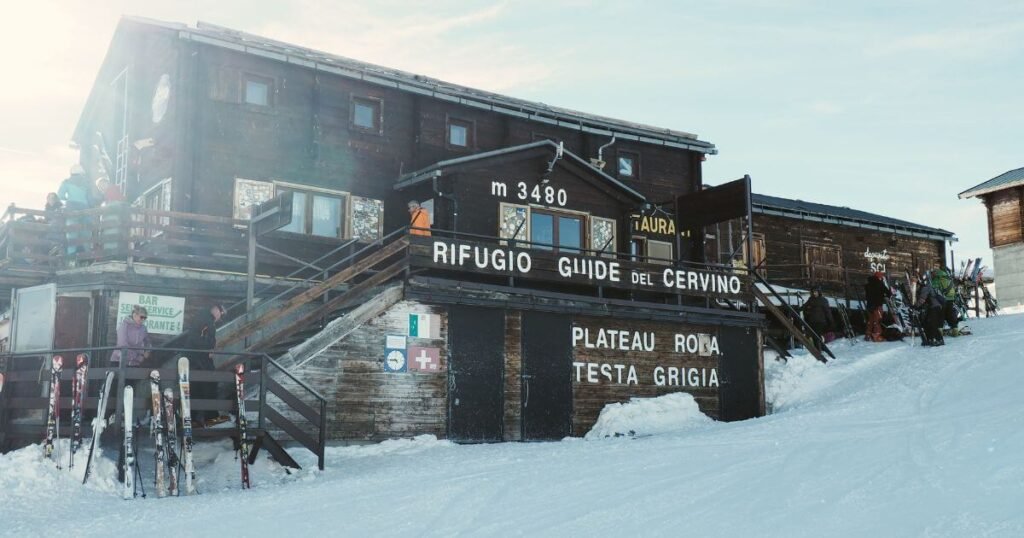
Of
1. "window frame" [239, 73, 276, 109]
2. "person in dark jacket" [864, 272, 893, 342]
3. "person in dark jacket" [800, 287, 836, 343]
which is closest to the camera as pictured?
"window frame" [239, 73, 276, 109]

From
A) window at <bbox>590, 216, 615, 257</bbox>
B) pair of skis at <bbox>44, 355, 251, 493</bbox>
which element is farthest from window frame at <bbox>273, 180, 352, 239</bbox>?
pair of skis at <bbox>44, 355, 251, 493</bbox>

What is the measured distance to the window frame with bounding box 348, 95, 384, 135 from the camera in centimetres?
2269

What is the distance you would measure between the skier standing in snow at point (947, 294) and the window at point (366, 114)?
14.2 metres

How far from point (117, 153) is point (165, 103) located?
4.33m

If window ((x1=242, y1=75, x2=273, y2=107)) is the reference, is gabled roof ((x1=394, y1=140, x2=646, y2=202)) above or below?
below

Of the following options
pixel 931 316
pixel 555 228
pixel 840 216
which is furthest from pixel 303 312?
pixel 840 216

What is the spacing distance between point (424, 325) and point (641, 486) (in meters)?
7.44

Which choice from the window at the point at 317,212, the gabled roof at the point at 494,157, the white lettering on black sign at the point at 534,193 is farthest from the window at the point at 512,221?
the window at the point at 317,212

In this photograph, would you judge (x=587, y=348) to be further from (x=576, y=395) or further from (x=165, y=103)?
(x=165, y=103)

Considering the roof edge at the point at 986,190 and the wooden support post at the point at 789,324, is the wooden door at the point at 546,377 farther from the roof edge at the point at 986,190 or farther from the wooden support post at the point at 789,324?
the roof edge at the point at 986,190

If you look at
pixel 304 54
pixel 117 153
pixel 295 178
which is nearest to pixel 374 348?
pixel 295 178

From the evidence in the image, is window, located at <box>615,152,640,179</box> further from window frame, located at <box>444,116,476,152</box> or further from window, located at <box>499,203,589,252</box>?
window frame, located at <box>444,116,476,152</box>

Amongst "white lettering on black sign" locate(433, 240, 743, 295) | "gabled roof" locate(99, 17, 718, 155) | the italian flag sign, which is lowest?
the italian flag sign

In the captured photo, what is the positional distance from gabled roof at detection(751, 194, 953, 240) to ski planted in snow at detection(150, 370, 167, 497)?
23727 millimetres
